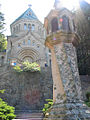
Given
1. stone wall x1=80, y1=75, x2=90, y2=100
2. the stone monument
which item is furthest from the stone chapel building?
the stone monument

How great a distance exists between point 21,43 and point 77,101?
2421 cm

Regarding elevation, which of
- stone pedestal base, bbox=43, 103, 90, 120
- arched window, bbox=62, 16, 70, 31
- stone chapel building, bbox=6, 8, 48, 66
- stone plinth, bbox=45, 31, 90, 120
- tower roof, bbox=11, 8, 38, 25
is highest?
tower roof, bbox=11, 8, 38, 25

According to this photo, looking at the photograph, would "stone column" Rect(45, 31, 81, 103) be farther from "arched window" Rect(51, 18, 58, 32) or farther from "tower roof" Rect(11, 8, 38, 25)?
"tower roof" Rect(11, 8, 38, 25)

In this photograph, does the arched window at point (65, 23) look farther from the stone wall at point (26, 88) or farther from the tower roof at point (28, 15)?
the tower roof at point (28, 15)

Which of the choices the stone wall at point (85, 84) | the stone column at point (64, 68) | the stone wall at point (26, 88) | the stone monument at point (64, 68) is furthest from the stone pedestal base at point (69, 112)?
the stone wall at point (85, 84)

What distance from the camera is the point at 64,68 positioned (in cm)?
564

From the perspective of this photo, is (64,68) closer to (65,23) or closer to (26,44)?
(65,23)

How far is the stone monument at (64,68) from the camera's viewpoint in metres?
4.79

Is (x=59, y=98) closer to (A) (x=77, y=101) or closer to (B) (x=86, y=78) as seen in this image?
(A) (x=77, y=101)

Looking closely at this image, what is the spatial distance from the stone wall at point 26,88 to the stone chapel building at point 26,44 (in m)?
9.21

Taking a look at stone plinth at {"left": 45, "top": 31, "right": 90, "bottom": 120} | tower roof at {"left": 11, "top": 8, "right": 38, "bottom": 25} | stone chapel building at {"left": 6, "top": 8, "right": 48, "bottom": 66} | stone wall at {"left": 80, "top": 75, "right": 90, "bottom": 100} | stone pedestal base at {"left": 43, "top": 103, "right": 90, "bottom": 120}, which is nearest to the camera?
stone pedestal base at {"left": 43, "top": 103, "right": 90, "bottom": 120}

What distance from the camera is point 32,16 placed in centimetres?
3403

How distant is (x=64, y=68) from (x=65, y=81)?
57cm

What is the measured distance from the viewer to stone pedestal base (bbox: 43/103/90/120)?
456 centimetres
